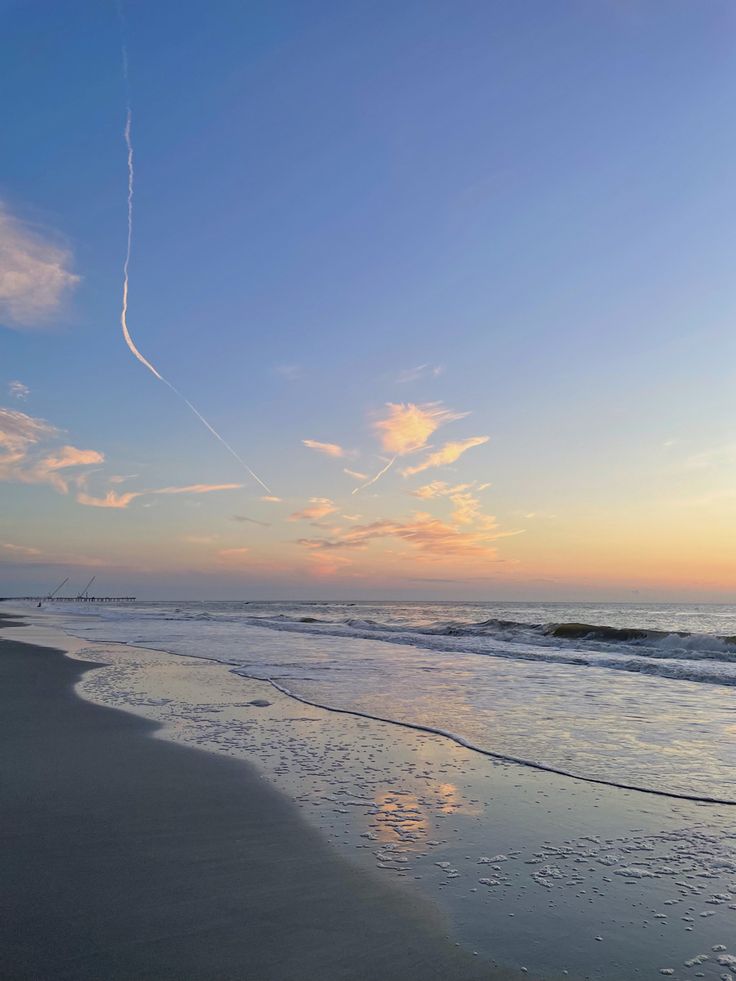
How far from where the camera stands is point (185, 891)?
3812mm

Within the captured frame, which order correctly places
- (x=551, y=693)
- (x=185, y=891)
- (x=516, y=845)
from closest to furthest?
(x=185, y=891), (x=516, y=845), (x=551, y=693)

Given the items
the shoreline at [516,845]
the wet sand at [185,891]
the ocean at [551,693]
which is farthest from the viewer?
the ocean at [551,693]

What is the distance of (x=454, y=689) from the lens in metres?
12.7

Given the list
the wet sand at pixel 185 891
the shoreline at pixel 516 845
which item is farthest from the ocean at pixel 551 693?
the wet sand at pixel 185 891

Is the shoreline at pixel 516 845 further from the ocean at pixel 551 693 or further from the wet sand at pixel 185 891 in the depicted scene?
the ocean at pixel 551 693

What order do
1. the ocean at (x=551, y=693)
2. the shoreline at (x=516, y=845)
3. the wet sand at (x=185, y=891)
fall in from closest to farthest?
the wet sand at (x=185, y=891) → the shoreline at (x=516, y=845) → the ocean at (x=551, y=693)

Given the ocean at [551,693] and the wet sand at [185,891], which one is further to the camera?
the ocean at [551,693]

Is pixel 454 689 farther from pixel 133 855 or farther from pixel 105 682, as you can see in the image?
pixel 133 855

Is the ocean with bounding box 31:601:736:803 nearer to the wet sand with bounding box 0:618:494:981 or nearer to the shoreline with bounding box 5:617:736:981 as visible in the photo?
the shoreline with bounding box 5:617:736:981

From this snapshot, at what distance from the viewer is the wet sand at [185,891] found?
3.05 meters

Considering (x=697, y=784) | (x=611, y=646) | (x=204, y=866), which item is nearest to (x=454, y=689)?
(x=697, y=784)

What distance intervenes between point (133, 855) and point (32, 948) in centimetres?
125

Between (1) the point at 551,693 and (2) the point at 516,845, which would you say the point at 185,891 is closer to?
(2) the point at 516,845

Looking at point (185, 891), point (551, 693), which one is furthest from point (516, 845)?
point (551, 693)
